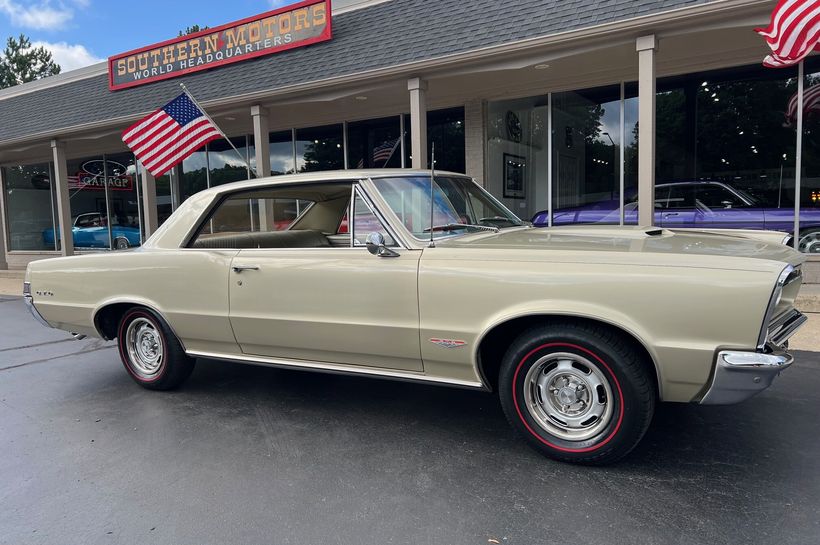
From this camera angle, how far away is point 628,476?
2943 millimetres

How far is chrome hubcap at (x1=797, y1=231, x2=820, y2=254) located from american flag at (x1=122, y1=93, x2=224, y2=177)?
8.41 m

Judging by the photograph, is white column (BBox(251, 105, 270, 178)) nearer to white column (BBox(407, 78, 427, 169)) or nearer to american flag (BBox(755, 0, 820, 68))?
white column (BBox(407, 78, 427, 169))

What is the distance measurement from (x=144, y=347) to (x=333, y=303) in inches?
82.3

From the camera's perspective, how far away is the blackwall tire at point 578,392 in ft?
9.33

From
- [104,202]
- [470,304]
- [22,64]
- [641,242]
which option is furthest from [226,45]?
[22,64]

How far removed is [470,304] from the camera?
315 centimetres

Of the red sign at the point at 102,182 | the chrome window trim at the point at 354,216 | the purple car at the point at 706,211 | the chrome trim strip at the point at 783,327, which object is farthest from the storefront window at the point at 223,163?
the chrome trim strip at the point at 783,327

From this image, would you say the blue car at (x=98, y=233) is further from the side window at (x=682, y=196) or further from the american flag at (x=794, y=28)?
the american flag at (x=794, y=28)

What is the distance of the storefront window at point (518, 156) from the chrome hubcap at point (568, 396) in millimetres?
7734

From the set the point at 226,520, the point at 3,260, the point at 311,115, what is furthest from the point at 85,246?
the point at 226,520

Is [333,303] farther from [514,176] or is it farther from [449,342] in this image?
[514,176]

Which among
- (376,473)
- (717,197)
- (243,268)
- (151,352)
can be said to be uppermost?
(717,197)

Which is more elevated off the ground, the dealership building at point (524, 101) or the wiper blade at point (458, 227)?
the dealership building at point (524, 101)

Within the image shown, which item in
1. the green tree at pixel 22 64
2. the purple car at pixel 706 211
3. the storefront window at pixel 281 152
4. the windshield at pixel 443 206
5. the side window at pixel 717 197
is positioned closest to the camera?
the windshield at pixel 443 206
